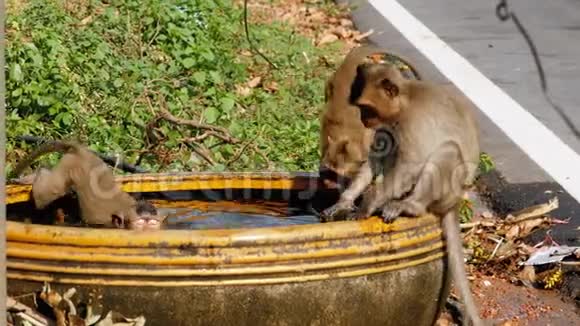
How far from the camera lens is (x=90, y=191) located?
452 centimetres

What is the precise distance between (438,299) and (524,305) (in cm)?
114

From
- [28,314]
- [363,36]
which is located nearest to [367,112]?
[28,314]

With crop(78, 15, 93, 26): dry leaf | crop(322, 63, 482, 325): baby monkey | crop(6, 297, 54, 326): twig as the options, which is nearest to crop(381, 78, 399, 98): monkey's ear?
crop(322, 63, 482, 325): baby monkey

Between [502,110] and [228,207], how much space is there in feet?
13.2

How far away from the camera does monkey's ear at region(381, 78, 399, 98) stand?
176 inches

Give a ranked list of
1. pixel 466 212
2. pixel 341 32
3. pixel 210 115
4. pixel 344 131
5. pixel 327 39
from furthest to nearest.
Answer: pixel 341 32
pixel 327 39
pixel 210 115
pixel 466 212
pixel 344 131

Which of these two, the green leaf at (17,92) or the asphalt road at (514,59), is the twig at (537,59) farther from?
the green leaf at (17,92)

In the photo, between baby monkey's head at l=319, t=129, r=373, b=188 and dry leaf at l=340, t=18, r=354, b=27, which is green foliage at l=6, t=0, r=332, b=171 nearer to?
baby monkey's head at l=319, t=129, r=373, b=188

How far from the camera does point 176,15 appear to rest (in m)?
8.81

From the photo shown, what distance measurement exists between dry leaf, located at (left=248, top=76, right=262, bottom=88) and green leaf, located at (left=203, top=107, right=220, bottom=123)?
138cm

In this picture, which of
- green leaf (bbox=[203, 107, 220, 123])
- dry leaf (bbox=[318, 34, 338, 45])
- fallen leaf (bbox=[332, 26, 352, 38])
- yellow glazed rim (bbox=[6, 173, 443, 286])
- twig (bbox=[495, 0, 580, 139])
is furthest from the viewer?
fallen leaf (bbox=[332, 26, 352, 38])

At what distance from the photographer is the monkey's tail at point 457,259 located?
4.29 meters

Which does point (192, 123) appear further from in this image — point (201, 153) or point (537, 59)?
point (537, 59)

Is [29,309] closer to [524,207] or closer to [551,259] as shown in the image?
[551,259]
